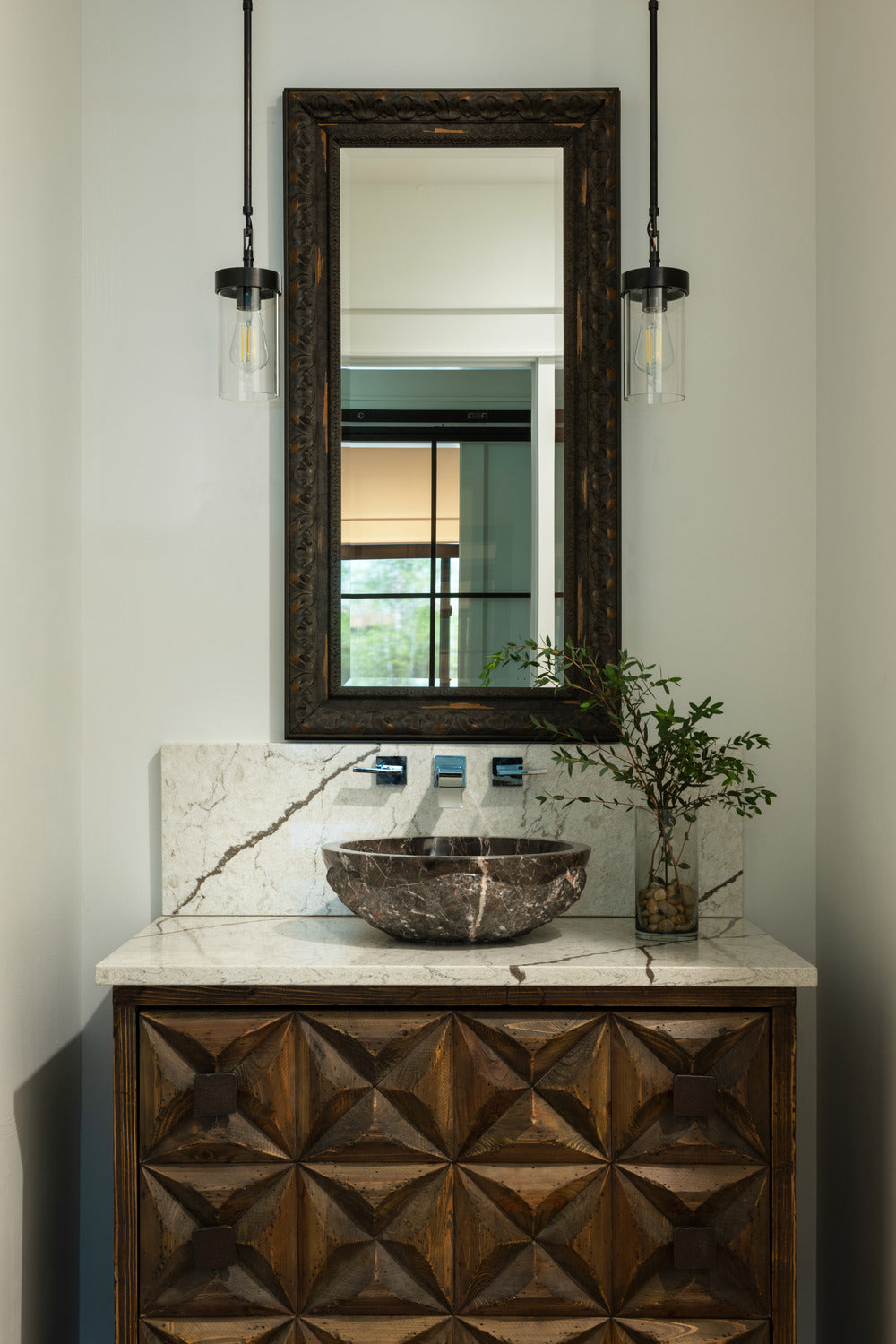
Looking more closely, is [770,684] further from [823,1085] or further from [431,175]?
[431,175]

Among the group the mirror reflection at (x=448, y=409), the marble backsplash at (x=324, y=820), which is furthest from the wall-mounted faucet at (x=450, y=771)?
the mirror reflection at (x=448, y=409)

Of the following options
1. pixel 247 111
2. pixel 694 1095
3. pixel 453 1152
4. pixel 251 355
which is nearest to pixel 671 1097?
pixel 694 1095

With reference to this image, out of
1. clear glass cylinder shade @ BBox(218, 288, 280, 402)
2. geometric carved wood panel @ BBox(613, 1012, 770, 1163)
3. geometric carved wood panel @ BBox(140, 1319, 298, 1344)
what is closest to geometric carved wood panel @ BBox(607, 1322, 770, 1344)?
geometric carved wood panel @ BBox(613, 1012, 770, 1163)

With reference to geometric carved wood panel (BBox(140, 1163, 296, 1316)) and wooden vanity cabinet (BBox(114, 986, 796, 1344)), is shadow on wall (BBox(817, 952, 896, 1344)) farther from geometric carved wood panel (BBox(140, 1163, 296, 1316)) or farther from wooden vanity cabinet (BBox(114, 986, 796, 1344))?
geometric carved wood panel (BBox(140, 1163, 296, 1316))

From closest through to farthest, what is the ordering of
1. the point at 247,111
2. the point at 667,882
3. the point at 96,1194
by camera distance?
the point at 667,882 < the point at 247,111 < the point at 96,1194

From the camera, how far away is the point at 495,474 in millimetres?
1896

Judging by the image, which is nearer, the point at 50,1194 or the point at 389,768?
the point at 50,1194

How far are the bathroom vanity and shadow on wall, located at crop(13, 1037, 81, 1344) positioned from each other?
0.29m

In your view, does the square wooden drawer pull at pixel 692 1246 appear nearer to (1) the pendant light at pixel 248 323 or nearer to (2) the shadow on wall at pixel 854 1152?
(2) the shadow on wall at pixel 854 1152

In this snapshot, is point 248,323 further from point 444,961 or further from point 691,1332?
point 691,1332

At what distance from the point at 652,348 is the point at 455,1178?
1.27 meters

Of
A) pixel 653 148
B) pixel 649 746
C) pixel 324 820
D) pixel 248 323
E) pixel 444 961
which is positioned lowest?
pixel 444 961

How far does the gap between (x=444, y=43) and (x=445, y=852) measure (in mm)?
1430

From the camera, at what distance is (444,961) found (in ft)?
4.76
